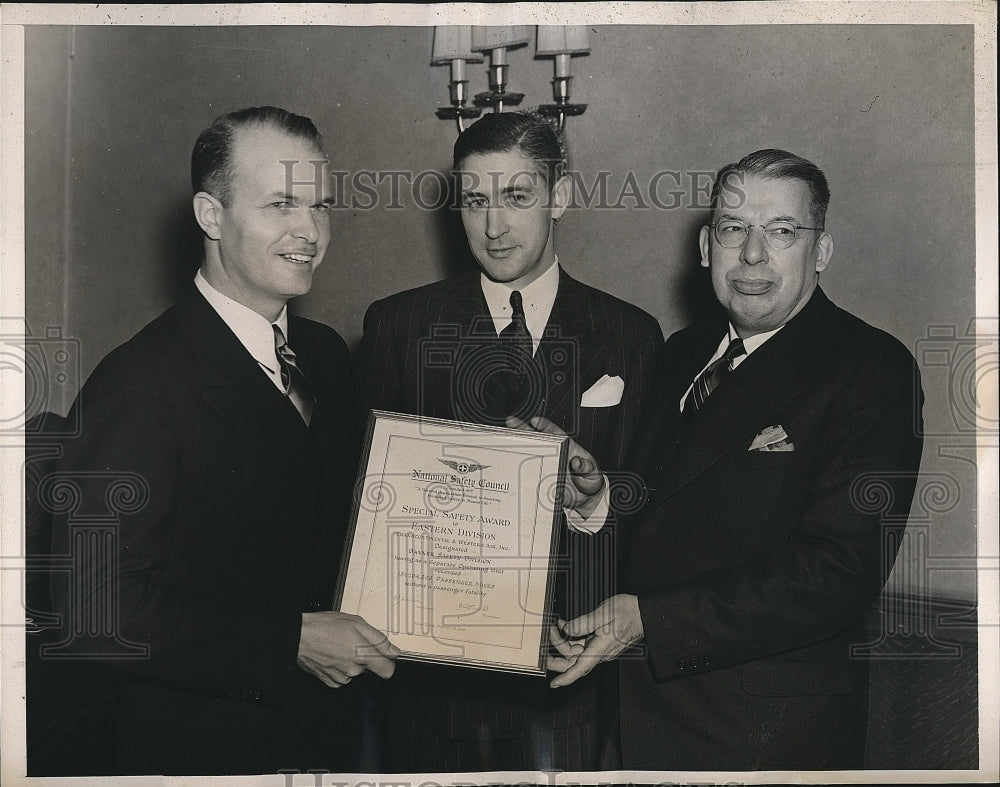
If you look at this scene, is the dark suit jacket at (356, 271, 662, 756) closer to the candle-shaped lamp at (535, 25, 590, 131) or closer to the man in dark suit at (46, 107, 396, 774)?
the man in dark suit at (46, 107, 396, 774)

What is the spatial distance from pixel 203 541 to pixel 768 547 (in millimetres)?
1164

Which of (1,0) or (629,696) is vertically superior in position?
(1,0)

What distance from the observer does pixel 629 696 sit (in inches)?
77.8

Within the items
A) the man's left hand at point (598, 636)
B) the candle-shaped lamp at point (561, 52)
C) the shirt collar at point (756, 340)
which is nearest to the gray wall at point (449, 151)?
the candle-shaped lamp at point (561, 52)

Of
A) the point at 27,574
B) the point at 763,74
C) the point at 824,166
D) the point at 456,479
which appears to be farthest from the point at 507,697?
the point at 763,74

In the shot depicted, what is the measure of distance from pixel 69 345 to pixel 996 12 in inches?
86.5

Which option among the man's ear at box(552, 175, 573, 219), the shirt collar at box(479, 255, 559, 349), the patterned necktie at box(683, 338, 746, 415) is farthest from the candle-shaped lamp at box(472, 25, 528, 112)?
the patterned necktie at box(683, 338, 746, 415)

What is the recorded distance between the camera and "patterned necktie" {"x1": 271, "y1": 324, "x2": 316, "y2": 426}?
196 centimetres

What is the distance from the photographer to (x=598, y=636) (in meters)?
1.96

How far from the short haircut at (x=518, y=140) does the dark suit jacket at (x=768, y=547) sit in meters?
0.51

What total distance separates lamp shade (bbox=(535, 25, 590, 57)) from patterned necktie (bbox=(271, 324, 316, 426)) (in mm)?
841

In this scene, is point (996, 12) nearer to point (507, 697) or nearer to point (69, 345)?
point (507, 697)

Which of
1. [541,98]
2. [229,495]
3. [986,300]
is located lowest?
[229,495]

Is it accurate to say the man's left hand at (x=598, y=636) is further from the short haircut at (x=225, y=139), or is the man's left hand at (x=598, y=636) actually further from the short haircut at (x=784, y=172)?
the short haircut at (x=225, y=139)
